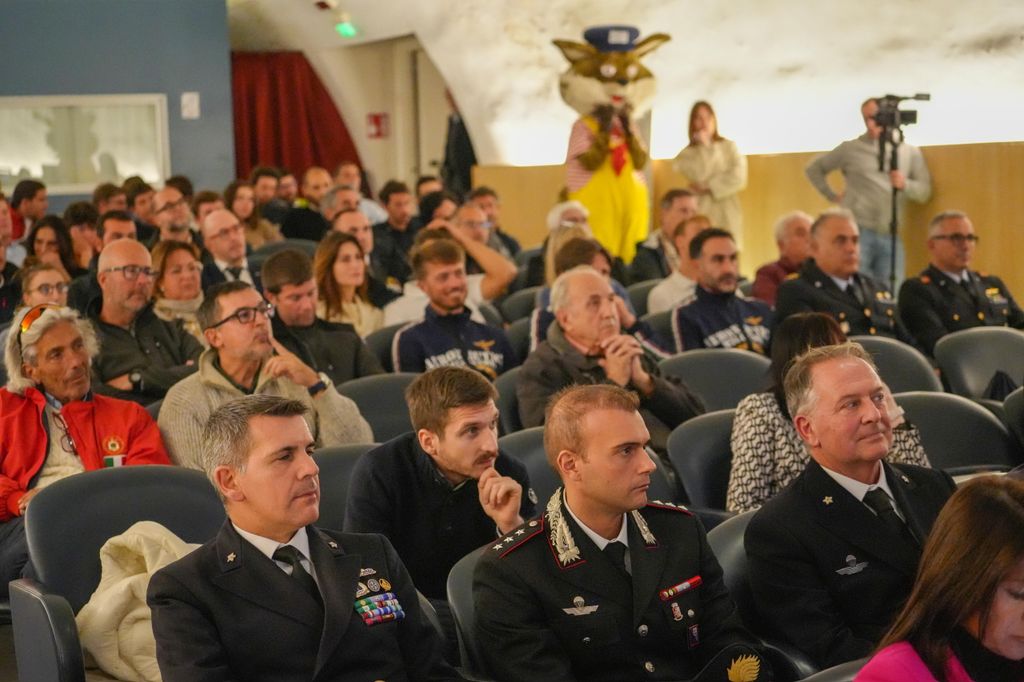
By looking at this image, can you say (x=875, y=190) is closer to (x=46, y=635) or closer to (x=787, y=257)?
(x=787, y=257)

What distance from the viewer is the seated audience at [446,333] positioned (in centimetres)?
489

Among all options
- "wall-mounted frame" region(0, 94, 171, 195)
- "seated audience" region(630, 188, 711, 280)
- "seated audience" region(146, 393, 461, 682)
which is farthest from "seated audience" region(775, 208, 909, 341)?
"wall-mounted frame" region(0, 94, 171, 195)

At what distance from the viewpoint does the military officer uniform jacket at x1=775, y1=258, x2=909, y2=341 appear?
557 centimetres

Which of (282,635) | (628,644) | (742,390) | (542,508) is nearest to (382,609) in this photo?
(282,635)

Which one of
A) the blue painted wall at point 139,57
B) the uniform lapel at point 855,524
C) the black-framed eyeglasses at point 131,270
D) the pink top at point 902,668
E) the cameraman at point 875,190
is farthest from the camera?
the blue painted wall at point 139,57

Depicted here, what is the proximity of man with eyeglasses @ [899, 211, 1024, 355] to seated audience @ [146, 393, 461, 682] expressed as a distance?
3.96m

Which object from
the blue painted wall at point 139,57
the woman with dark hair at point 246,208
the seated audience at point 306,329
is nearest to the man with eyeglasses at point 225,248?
the seated audience at point 306,329

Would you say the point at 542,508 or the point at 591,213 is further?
the point at 591,213

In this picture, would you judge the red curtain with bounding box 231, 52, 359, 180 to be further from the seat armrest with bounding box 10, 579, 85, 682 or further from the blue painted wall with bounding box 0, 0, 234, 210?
the seat armrest with bounding box 10, 579, 85, 682

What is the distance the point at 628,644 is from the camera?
2.47 meters

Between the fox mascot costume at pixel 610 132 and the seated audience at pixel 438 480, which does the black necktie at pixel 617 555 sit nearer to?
the seated audience at pixel 438 480

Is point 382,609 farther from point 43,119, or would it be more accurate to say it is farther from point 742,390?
point 43,119

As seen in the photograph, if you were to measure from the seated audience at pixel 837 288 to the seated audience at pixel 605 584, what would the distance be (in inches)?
122

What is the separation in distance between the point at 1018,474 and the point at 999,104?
5520 millimetres
